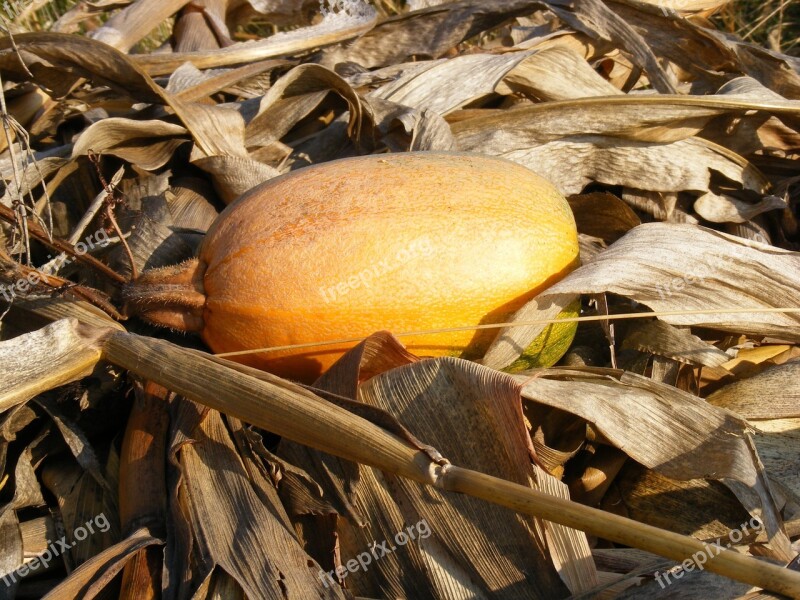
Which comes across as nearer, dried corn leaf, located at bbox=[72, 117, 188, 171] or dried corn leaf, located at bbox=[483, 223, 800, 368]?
dried corn leaf, located at bbox=[483, 223, 800, 368]

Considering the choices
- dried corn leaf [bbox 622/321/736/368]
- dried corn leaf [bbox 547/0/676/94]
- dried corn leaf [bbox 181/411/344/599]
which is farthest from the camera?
dried corn leaf [bbox 547/0/676/94]

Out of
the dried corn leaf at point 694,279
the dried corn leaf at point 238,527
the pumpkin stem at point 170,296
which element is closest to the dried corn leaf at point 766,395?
the dried corn leaf at point 694,279

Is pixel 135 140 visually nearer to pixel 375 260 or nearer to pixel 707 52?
pixel 375 260

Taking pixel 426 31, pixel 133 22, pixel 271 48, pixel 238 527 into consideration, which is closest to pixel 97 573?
pixel 238 527

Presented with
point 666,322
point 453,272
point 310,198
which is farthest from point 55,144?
point 666,322

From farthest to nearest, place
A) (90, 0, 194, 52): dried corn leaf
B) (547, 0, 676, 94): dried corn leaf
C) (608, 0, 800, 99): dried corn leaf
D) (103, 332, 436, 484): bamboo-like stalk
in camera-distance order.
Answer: (90, 0, 194, 52): dried corn leaf < (608, 0, 800, 99): dried corn leaf < (547, 0, 676, 94): dried corn leaf < (103, 332, 436, 484): bamboo-like stalk

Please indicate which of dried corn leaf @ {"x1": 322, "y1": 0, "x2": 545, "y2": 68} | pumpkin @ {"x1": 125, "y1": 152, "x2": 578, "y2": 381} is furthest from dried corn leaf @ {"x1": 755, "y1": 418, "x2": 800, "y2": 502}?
dried corn leaf @ {"x1": 322, "y1": 0, "x2": 545, "y2": 68}

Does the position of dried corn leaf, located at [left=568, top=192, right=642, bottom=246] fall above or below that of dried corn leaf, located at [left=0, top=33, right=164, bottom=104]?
below

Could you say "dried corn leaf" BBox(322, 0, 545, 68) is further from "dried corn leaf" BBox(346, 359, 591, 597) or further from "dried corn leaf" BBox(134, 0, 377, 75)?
"dried corn leaf" BBox(346, 359, 591, 597)
